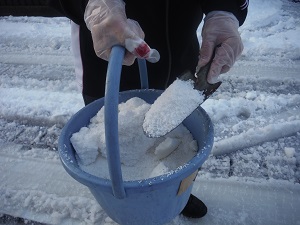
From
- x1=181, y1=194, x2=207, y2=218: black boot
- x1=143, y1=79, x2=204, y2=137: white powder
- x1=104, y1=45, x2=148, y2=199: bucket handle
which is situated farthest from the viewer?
x1=181, y1=194, x2=207, y2=218: black boot

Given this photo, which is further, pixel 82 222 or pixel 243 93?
pixel 243 93

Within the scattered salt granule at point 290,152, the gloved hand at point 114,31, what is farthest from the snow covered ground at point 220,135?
the gloved hand at point 114,31

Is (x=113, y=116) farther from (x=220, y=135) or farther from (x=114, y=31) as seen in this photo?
(x=220, y=135)

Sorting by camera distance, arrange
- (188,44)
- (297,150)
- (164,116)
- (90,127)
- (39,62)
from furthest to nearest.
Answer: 1. (39,62)
2. (297,150)
3. (188,44)
4. (90,127)
5. (164,116)

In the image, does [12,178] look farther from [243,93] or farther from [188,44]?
[243,93]

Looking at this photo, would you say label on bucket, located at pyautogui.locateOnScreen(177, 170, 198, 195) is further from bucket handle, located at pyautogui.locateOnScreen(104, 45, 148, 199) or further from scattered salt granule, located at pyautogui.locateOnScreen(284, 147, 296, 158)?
scattered salt granule, located at pyautogui.locateOnScreen(284, 147, 296, 158)

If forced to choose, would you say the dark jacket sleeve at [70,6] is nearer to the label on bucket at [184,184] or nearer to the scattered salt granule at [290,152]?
the label on bucket at [184,184]

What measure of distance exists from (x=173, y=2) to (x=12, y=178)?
1.33 meters

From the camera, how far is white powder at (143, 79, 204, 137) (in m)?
0.97

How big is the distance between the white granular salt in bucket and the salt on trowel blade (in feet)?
0.41

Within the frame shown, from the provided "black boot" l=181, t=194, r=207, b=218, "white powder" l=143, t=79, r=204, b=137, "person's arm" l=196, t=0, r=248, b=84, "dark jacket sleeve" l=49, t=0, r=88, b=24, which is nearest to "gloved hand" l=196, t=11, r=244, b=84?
"person's arm" l=196, t=0, r=248, b=84

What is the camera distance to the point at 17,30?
3586mm

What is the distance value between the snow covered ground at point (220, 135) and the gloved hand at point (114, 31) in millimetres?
875

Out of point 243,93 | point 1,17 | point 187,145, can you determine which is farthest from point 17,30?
point 187,145
